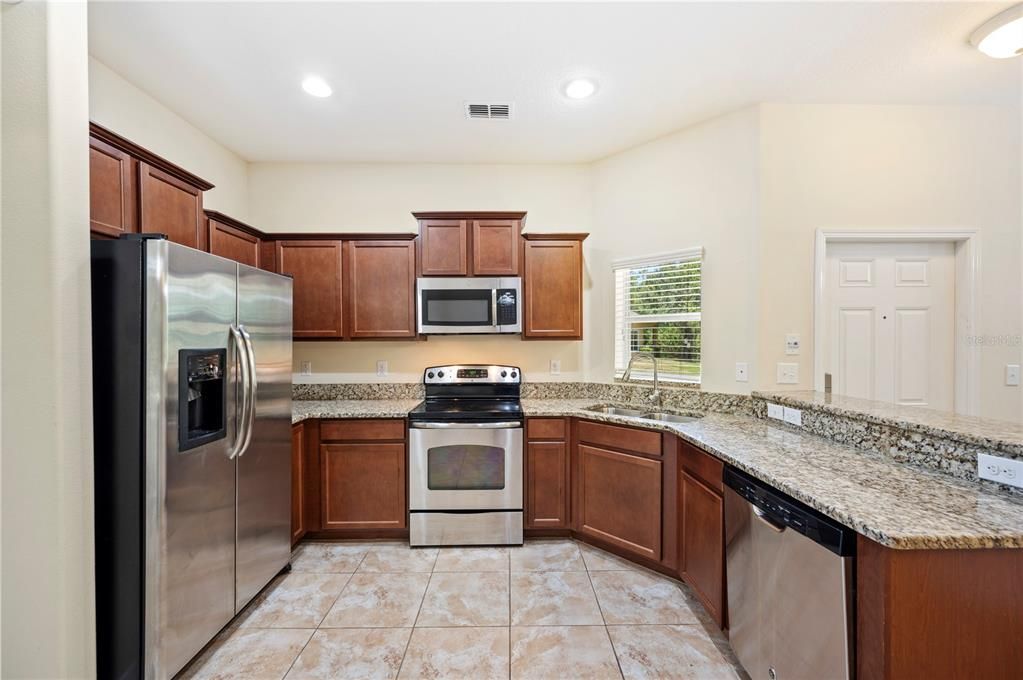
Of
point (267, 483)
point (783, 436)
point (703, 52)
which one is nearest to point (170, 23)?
point (267, 483)

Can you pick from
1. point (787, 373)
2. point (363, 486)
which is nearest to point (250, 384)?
point (363, 486)

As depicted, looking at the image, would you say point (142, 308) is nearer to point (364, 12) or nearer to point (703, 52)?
point (364, 12)

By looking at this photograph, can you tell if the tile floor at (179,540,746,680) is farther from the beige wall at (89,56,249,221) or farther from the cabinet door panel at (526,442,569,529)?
the beige wall at (89,56,249,221)

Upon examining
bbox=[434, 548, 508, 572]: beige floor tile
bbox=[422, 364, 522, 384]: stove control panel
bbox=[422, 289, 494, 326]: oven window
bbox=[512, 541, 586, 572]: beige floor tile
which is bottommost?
bbox=[434, 548, 508, 572]: beige floor tile

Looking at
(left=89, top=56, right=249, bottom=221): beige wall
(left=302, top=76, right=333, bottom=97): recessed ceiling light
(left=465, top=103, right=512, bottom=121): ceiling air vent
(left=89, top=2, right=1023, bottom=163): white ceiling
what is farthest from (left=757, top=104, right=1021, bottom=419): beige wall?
(left=89, top=56, right=249, bottom=221): beige wall

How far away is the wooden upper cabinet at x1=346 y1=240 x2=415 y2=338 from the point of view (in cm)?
306

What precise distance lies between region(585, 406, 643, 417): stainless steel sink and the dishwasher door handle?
1411 mm

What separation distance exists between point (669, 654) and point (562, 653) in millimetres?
479

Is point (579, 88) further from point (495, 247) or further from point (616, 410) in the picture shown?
point (616, 410)

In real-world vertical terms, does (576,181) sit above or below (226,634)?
above

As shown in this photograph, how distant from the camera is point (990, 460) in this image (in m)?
1.29

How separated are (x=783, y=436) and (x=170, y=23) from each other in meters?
3.56

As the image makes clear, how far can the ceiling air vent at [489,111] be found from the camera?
2479 mm

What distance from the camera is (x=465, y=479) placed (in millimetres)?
2674
